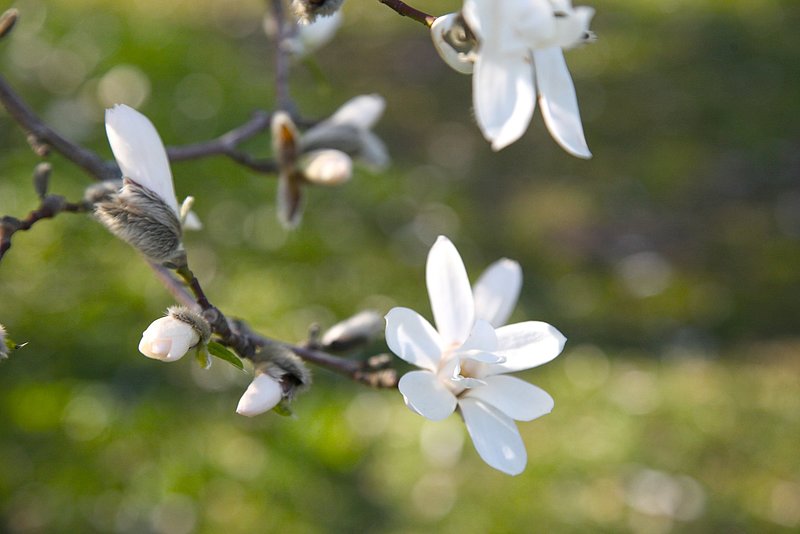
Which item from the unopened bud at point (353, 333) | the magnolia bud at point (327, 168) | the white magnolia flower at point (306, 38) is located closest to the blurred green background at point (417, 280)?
the white magnolia flower at point (306, 38)

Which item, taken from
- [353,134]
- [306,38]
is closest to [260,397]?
[353,134]

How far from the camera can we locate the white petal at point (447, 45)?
21.4 inches

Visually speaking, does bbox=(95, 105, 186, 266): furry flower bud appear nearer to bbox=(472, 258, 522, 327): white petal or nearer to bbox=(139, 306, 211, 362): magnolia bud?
bbox=(139, 306, 211, 362): magnolia bud

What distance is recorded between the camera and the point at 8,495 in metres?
1.73

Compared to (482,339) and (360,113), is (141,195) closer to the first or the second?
(482,339)

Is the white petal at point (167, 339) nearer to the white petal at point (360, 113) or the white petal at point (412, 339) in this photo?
the white petal at point (412, 339)

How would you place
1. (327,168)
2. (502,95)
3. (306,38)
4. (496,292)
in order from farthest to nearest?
1. (306,38)
2. (327,168)
3. (496,292)
4. (502,95)

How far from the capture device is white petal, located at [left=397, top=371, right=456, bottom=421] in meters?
0.59

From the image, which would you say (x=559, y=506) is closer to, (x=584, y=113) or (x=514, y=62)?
(x=514, y=62)

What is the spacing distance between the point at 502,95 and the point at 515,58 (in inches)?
1.1

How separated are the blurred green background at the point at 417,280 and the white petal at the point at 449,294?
0.44 m

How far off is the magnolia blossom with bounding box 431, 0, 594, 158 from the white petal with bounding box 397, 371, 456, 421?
171 millimetres

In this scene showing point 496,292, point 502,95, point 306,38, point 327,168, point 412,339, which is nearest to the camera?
point 502,95

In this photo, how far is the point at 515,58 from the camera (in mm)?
534
